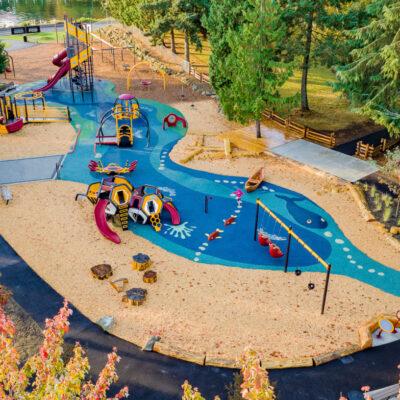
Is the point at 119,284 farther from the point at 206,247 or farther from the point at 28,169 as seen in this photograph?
the point at 28,169

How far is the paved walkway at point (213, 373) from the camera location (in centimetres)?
1403

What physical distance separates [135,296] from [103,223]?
16.7 ft

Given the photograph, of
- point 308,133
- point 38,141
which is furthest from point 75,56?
point 308,133

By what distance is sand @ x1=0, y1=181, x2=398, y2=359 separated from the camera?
16125mm

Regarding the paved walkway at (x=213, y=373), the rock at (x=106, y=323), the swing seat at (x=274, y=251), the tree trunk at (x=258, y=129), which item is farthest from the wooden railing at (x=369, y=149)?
the rock at (x=106, y=323)

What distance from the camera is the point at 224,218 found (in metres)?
23.2

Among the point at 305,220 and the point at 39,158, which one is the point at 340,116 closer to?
the point at 305,220

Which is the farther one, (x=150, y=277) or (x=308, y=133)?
(x=308, y=133)

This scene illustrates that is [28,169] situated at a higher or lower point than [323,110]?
lower

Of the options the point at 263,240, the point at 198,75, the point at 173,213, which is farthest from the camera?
the point at 198,75

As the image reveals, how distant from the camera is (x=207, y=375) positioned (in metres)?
14.6

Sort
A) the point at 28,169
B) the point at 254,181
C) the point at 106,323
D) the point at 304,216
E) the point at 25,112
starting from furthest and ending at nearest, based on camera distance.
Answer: the point at 25,112 → the point at 28,169 → the point at 254,181 → the point at 304,216 → the point at 106,323

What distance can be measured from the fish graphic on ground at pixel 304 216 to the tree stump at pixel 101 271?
9576 mm

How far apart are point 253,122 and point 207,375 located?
77.6 ft
